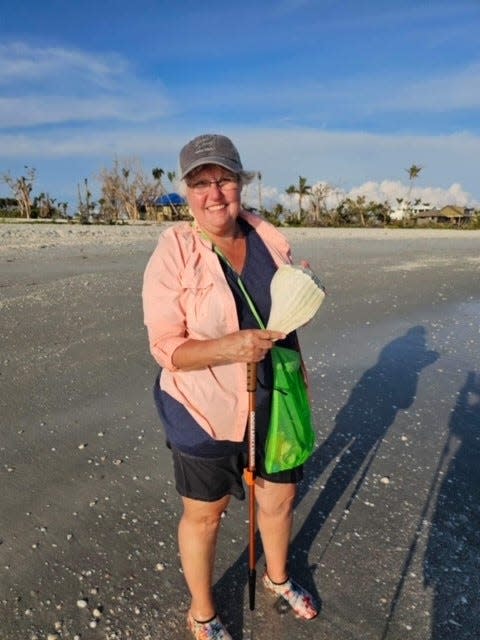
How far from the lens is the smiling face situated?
2.26m

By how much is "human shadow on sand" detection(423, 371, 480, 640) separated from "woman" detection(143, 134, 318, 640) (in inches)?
43.9

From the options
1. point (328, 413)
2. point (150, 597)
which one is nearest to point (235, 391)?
point (150, 597)

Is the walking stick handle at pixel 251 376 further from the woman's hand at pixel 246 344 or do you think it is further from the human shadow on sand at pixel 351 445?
the human shadow on sand at pixel 351 445

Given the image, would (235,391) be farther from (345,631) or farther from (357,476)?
(357,476)

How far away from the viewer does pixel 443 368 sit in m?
6.42

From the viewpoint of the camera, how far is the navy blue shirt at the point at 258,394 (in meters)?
2.28

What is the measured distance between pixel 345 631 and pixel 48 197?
5877cm

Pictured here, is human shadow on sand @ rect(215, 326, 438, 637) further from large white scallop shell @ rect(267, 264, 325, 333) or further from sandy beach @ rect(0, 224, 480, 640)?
large white scallop shell @ rect(267, 264, 325, 333)

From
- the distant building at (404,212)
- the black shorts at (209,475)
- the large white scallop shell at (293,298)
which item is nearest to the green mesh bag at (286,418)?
the black shorts at (209,475)

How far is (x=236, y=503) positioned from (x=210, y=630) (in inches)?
43.4

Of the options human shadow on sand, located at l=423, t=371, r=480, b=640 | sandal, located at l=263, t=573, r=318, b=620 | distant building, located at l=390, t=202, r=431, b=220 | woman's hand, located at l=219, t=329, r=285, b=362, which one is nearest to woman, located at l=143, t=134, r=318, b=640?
woman's hand, located at l=219, t=329, r=285, b=362

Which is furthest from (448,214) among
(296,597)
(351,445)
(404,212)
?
(296,597)

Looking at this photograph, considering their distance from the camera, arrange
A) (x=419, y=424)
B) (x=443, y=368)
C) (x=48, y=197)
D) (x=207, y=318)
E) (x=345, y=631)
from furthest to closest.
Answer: (x=48, y=197)
(x=443, y=368)
(x=419, y=424)
(x=345, y=631)
(x=207, y=318)

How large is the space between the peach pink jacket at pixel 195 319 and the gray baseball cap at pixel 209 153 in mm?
265
